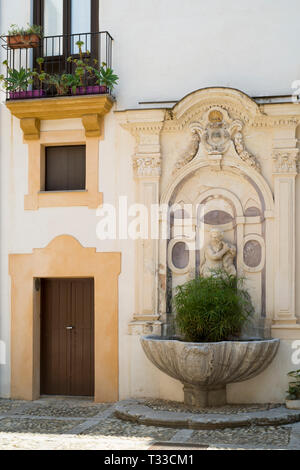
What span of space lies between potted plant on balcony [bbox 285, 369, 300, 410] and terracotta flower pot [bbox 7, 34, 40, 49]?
6.31 metres

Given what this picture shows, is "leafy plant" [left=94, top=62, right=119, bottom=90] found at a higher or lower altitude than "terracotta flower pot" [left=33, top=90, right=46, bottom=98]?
higher

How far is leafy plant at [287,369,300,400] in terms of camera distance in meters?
10.4

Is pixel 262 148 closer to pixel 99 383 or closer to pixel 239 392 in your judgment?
pixel 239 392

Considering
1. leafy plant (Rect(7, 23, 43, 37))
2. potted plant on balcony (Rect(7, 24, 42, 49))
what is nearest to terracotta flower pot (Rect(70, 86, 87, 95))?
potted plant on balcony (Rect(7, 24, 42, 49))

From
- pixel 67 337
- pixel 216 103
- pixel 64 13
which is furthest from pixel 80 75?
pixel 67 337

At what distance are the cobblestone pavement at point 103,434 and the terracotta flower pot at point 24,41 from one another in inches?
220

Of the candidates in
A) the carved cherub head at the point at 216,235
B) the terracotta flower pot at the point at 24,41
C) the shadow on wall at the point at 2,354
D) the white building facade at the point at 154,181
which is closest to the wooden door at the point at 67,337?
the white building facade at the point at 154,181

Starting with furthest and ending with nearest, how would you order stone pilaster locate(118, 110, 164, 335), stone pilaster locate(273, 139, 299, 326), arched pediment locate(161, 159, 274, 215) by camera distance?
stone pilaster locate(118, 110, 164, 335) < arched pediment locate(161, 159, 274, 215) < stone pilaster locate(273, 139, 299, 326)

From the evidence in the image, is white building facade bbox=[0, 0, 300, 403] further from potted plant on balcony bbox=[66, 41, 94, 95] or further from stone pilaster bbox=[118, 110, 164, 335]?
potted plant on balcony bbox=[66, 41, 94, 95]

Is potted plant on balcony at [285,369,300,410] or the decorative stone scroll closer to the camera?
potted plant on balcony at [285,369,300,410]

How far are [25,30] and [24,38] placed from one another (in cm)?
22

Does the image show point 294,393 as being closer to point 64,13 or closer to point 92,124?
point 92,124

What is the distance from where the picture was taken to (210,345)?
9844mm

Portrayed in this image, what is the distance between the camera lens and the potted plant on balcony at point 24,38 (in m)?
11.8
